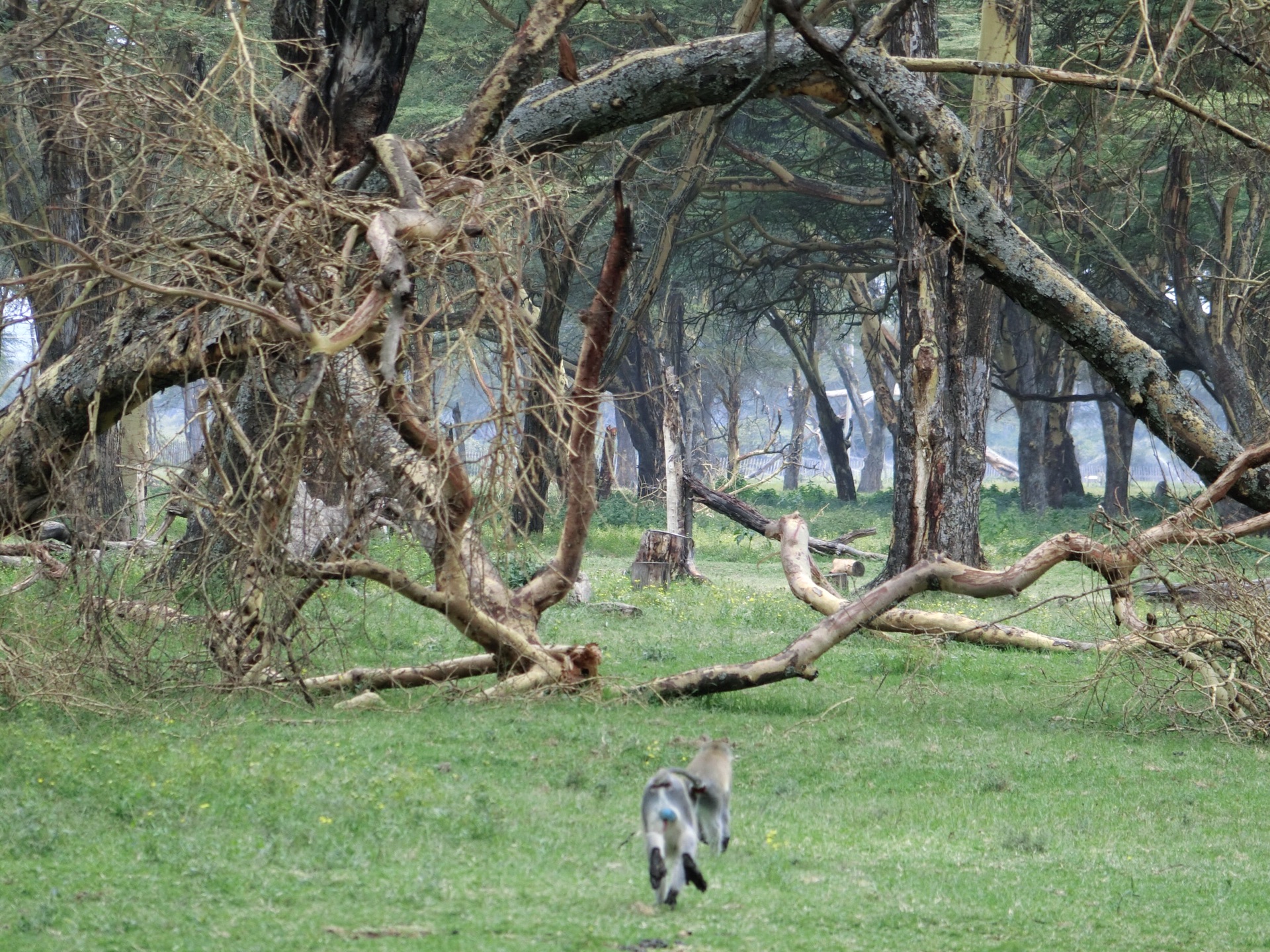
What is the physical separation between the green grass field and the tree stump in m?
7.63

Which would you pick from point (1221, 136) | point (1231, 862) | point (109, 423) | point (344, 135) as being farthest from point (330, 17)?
point (1221, 136)

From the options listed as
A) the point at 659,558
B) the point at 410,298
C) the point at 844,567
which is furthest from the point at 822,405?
the point at 410,298

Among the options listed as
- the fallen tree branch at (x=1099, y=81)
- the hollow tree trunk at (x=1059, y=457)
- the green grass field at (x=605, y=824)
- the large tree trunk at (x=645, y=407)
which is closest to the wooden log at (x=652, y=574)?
the green grass field at (x=605, y=824)

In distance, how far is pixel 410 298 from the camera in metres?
6.75

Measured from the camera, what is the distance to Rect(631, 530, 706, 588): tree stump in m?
18.5

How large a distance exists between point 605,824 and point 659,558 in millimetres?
12012

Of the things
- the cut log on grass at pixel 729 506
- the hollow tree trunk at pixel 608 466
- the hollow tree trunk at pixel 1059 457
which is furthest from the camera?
the hollow tree trunk at pixel 1059 457

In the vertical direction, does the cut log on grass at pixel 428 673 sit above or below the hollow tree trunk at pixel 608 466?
below

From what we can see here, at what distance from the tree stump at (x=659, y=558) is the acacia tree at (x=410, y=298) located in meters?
7.23

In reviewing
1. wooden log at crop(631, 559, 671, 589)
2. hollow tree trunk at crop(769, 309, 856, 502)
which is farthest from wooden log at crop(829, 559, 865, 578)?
hollow tree trunk at crop(769, 309, 856, 502)

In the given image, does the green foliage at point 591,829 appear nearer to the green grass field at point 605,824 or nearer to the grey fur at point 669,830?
the green grass field at point 605,824

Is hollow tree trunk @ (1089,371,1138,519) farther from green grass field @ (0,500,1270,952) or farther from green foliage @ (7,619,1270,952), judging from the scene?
green foliage @ (7,619,1270,952)

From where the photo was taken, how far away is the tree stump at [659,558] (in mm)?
18453

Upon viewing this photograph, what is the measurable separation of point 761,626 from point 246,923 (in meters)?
10.1
